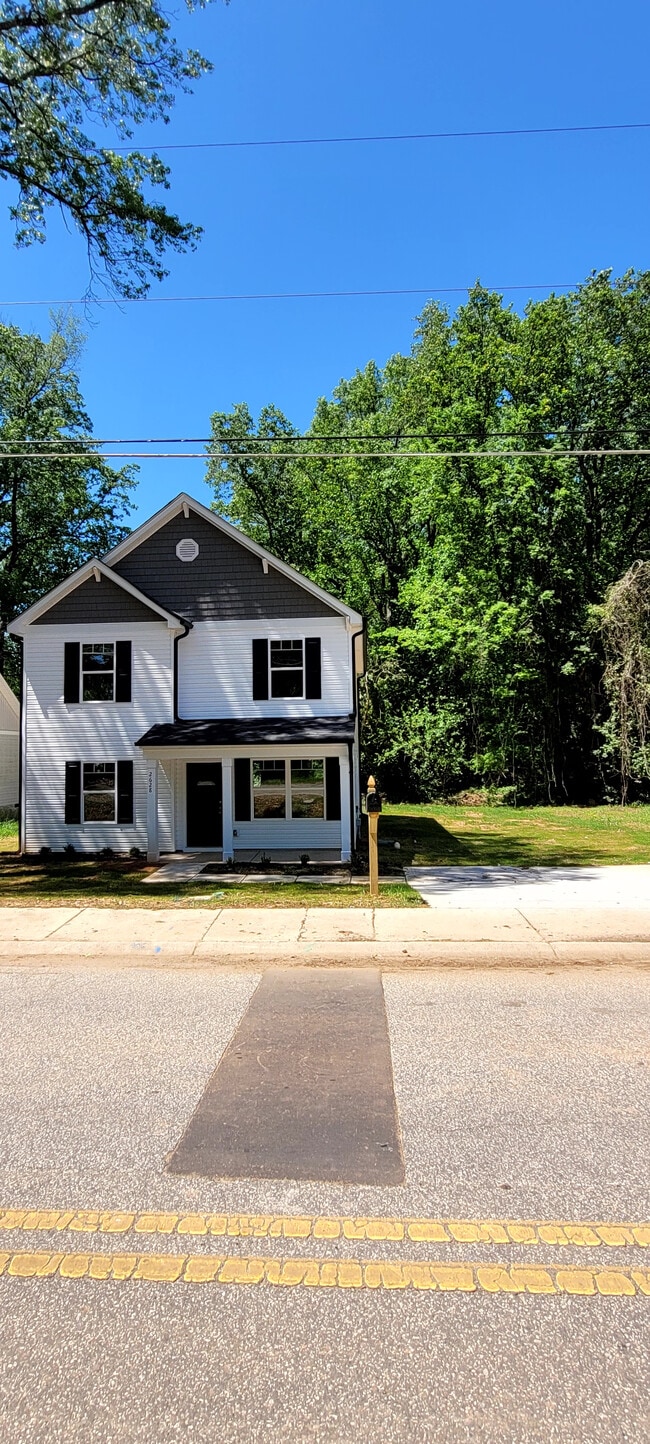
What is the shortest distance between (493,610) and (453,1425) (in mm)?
26739

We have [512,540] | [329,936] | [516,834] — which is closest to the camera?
[329,936]

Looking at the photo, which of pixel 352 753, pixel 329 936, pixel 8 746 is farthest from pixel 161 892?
pixel 8 746

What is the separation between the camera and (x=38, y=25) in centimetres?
1248

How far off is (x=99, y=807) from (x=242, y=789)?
343 cm

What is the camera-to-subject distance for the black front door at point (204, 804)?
1719cm

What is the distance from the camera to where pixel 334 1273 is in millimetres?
2734

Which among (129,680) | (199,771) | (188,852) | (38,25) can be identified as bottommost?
(188,852)

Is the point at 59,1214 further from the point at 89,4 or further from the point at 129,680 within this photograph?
the point at 89,4

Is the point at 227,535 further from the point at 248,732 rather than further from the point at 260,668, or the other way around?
the point at 248,732

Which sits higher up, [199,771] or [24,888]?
[199,771]

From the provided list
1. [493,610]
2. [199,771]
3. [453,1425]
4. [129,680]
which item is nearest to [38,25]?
[129,680]

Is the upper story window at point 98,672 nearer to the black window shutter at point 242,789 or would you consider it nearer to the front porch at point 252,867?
the black window shutter at point 242,789

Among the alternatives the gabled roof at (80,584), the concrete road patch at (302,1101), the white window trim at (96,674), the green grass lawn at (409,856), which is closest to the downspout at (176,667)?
the gabled roof at (80,584)

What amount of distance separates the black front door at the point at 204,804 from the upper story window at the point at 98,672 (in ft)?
8.85
